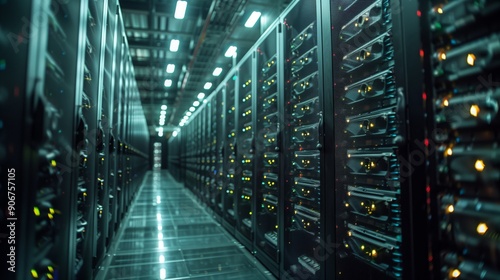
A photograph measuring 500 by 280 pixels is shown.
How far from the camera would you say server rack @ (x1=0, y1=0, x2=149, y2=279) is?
1049 millimetres

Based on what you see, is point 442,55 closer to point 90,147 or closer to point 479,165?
point 479,165

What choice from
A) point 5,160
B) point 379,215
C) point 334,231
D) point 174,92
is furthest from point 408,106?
point 174,92

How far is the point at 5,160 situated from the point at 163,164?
2962 cm

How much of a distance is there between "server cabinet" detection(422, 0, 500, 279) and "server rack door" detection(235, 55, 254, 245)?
225 centimetres

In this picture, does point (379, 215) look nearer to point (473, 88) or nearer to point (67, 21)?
point (473, 88)

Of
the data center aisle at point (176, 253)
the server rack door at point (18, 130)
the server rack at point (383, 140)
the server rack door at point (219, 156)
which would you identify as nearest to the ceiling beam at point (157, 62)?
the server rack door at point (219, 156)

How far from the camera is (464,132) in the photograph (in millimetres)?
Result: 1076

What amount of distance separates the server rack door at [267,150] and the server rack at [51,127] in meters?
1.46

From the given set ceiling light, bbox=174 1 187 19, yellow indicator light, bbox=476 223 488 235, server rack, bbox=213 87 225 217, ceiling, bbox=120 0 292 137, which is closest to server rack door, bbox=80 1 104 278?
yellow indicator light, bbox=476 223 488 235

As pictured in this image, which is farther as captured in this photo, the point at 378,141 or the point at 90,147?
the point at 90,147

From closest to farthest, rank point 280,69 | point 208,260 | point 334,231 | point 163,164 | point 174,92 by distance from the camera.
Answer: point 334,231 < point 280,69 < point 208,260 < point 174,92 < point 163,164

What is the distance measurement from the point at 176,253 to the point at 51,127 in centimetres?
248

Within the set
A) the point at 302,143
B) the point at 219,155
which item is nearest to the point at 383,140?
the point at 302,143

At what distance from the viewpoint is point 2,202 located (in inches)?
42.9
